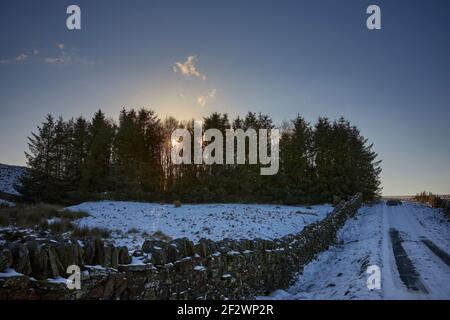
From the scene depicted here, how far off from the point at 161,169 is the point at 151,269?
39.1 meters

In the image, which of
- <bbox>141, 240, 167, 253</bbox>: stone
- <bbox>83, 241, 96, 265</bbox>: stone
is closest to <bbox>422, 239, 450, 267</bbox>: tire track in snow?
<bbox>141, 240, 167, 253</bbox>: stone

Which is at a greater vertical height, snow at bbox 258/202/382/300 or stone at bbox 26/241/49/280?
stone at bbox 26/241/49/280

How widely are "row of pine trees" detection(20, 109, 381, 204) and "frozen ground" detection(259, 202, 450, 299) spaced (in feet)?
60.5

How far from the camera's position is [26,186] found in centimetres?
3538

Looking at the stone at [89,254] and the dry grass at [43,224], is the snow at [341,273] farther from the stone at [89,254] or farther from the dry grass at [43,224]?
the dry grass at [43,224]

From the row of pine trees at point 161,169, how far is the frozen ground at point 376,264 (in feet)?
60.5

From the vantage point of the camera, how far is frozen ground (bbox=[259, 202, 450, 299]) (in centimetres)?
841

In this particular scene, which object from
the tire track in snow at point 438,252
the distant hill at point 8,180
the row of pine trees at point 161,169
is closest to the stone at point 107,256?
the tire track in snow at point 438,252

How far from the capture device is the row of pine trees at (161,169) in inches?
1458

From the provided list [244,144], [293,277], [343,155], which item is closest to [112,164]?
[244,144]

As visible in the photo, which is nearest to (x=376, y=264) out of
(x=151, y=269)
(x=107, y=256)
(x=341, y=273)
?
(x=341, y=273)

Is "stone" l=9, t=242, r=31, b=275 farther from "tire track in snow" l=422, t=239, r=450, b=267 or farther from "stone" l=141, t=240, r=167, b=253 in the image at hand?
"tire track in snow" l=422, t=239, r=450, b=267

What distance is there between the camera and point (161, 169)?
145ft
